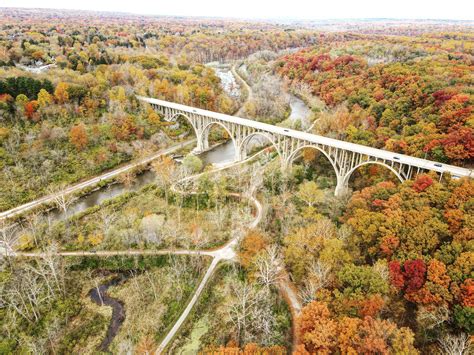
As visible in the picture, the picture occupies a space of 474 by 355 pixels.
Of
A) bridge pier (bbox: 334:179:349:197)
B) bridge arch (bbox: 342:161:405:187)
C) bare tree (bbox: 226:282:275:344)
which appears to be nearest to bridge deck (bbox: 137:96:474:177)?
bridge arch (bbox: 342:161:405:187)

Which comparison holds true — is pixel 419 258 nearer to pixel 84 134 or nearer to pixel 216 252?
pixel 216 252

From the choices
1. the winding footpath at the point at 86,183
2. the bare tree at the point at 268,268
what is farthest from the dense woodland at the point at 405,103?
the winding footpath at the point at 86,183

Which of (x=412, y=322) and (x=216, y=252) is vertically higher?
(x=412, y=322)

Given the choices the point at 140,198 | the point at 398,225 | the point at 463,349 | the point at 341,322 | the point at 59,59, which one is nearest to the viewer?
the point at 463,349

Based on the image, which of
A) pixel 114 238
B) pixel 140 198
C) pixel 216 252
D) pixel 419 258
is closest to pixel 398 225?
pixel 419 258

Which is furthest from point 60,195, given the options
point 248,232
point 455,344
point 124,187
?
point 455,344

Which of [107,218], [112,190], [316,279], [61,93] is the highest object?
[61,93]

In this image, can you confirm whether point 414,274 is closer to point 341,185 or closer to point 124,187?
point 341,185
